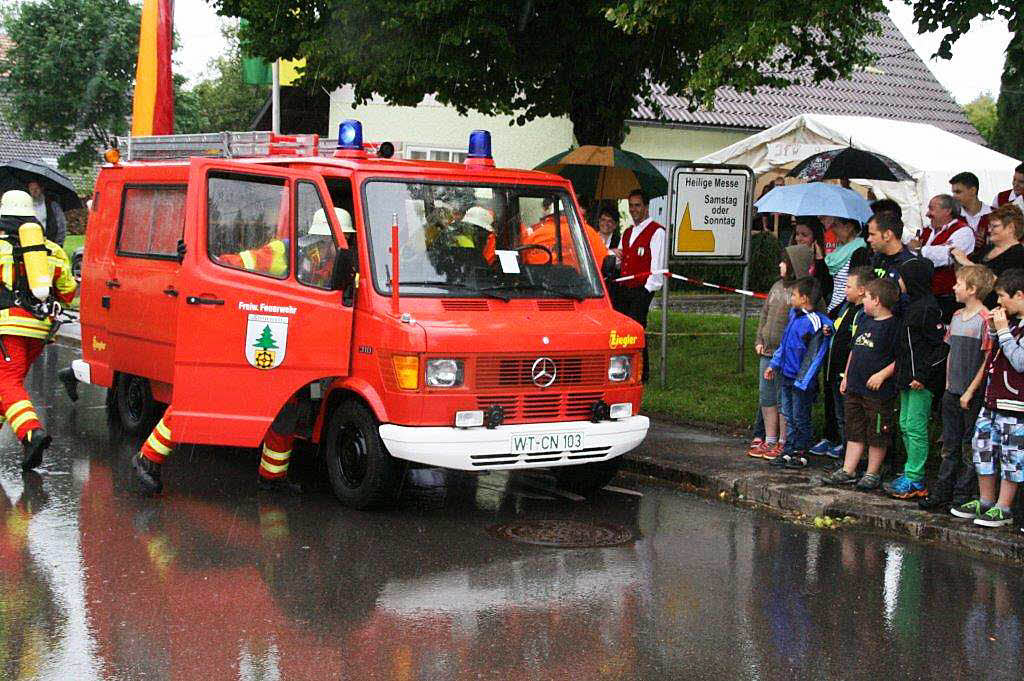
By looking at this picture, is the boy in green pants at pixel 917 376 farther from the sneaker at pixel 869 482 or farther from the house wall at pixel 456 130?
the house wall at pixel 456 130

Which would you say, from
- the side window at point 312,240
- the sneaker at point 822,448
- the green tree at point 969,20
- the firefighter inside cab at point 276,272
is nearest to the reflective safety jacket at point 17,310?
the firefighter inside cab at point 276,272

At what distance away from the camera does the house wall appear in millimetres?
26688

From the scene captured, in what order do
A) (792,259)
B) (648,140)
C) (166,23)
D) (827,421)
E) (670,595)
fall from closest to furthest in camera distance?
(670,595)
(827,421)
(792,259)
(166,23)
(648,140)

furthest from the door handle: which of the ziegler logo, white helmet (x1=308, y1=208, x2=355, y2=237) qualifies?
the ziegler logo

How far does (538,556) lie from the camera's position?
7.31 meters

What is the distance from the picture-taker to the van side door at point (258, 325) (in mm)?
8312

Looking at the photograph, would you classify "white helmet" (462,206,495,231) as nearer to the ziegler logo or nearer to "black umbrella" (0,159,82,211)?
the ziegler logo

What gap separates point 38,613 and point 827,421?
6516mm

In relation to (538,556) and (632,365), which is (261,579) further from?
(632,365)

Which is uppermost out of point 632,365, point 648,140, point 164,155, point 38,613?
point 648,140

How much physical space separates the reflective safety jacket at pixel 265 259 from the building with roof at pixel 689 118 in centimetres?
1497

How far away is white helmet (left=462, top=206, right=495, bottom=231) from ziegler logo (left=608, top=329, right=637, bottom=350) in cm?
110

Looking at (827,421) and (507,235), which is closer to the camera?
(507,235)

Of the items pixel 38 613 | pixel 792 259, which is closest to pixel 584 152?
pixel 792 259
